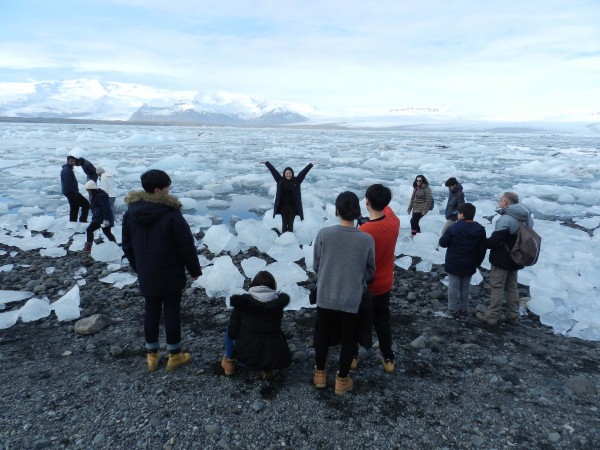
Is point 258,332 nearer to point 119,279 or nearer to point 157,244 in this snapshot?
point 157,244

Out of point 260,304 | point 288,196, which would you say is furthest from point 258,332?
point 288,196

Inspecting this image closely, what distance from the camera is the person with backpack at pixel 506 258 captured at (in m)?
3.68

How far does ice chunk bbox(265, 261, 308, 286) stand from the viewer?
4.93m

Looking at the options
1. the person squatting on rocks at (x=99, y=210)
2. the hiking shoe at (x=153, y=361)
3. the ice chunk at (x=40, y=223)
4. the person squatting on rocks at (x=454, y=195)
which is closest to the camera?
the hiking shoe at (x=153, y=361)

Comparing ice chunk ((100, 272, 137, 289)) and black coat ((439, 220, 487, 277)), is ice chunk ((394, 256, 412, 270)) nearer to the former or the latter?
black coat ((439, 220, 487, 277))

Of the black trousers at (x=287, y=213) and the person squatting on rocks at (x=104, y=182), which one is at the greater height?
the person squatting on rocks at (x=104, y=182)

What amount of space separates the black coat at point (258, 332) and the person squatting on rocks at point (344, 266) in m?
0.34

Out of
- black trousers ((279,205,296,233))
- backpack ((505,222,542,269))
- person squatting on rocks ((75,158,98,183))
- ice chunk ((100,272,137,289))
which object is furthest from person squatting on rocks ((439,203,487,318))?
person squatting on rocks ((75,158,98,183))

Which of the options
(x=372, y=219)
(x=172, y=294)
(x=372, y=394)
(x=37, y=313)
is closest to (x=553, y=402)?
(x=372, y=394)

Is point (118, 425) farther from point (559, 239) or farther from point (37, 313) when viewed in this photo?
point (559, 239)

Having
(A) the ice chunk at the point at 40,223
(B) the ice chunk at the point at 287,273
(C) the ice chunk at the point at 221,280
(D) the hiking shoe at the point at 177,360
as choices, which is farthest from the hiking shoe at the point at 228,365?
(A) the ice chunk at the point at 40,223

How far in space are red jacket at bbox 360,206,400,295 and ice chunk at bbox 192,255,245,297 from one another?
2.28 meters

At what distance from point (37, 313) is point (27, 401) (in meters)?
1.55

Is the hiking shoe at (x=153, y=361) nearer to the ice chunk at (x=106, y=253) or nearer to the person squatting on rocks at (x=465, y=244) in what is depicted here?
the person squatting on rocks at (x=465, y=244)
